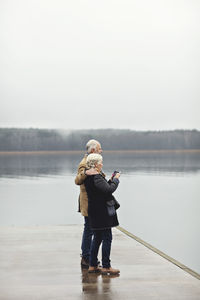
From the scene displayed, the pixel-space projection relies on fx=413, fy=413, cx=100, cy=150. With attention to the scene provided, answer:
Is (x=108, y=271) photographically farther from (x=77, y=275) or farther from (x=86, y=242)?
(x=86, y=242)

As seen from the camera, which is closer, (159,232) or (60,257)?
(60,257)

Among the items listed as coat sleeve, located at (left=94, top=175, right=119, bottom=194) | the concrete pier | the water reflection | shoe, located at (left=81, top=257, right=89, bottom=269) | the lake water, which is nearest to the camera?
the concrete pier

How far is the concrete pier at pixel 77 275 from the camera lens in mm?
3215

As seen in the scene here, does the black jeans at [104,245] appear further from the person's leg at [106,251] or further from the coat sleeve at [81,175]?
the coat sleeve at [81,175]

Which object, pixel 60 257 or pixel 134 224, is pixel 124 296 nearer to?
pixel 60 257

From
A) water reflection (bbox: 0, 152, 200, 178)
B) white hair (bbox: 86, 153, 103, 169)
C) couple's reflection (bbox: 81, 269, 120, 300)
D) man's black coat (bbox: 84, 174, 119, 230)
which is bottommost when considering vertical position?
couple's reflection (bbox: 81, 269, 120, 300)

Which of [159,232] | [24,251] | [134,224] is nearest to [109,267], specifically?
[24,251]

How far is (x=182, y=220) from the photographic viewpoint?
12.2 metres

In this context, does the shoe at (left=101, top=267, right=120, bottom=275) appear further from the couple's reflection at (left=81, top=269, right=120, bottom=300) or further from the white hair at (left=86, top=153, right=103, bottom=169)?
the white hair at (left=86, top=153, right=103, bottom=169)

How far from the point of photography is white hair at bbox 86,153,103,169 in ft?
11.7

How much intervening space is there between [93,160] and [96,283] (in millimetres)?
1041

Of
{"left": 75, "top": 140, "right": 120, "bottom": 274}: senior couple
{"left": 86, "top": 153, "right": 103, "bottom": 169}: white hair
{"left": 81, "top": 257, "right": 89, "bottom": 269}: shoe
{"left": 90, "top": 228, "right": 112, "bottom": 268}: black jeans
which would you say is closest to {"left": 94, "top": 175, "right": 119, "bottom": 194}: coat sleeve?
{"left": 75, "top": 140, "right": 120, "bottom": 274}: senior couple

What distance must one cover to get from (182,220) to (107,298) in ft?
31.0

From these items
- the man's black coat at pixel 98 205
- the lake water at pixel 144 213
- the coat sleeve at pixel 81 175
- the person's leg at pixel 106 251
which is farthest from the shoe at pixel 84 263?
the lake water at pixel 144 213
